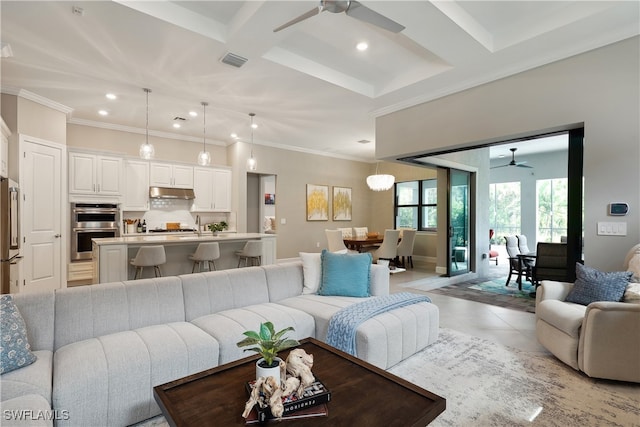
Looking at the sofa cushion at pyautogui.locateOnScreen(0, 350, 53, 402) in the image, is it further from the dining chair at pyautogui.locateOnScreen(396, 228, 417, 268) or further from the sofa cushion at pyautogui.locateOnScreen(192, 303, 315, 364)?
the dining chair at pyautogui.locateOnScreen(396, 228, 417, 268)

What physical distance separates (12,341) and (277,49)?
3.41 m

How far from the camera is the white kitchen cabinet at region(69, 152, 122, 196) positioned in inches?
215

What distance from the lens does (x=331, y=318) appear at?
258 cm

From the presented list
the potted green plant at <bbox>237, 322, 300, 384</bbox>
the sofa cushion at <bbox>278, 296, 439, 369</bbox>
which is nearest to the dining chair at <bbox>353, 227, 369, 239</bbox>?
the sofa cushion at <bbox>278, 296, 439, 369</bbox>

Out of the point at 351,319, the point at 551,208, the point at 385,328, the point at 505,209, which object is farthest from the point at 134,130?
the point at 551,208

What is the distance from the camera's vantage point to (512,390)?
2260 millimetres

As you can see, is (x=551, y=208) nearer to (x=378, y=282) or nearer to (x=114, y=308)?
(x=378, y=282)

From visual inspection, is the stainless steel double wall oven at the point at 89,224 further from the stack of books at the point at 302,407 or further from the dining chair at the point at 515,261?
the dining chair at the point at 515,261

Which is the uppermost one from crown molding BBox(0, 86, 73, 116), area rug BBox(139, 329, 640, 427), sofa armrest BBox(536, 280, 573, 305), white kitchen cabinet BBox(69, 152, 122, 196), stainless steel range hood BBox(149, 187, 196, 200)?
crown molding BBox(0, 86, 73, 116)

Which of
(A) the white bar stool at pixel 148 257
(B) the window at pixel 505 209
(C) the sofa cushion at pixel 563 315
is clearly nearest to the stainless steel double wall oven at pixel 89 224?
(A) the white bar stool at pixel 148 257

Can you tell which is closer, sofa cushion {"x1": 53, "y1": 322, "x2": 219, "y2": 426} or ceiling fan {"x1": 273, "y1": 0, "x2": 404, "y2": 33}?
sofa cushion {"x1": 53, "y1": 322, "x2": 219, "y2": 426}

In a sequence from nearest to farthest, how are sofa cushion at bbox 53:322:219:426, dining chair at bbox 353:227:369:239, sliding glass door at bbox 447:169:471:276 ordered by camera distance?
1. sofa cushion at bbox 53:322:219:426
2. sliding glass door at bbox 447:169:471:276
3. dining chair at bbox 353:227:369:239

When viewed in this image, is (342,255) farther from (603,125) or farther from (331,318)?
(603,125)

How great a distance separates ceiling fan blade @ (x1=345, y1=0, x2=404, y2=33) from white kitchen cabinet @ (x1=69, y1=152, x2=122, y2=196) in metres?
5.46
